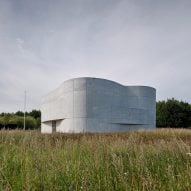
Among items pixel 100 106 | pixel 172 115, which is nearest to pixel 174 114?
pixel 172 115

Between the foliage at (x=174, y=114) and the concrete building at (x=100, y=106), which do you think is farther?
the foliage at (x=174, y=114)

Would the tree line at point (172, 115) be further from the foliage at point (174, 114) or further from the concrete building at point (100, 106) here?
the concrete building at point (100, 106)

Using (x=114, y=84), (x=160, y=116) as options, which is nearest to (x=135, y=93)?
(x=114, y=84)

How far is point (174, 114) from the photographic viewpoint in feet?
149

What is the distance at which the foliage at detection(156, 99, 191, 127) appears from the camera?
4544 centimetres

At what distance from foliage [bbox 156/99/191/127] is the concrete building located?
1115 cm

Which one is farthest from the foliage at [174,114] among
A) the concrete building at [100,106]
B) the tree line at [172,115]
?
the concrete building at [100,106]

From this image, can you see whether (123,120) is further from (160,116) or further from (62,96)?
(160,116)

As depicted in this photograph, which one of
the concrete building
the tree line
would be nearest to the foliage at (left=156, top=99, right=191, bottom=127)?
the tree line

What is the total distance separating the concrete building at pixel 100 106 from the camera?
98.5 ft

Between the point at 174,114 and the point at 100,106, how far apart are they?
67.1ft

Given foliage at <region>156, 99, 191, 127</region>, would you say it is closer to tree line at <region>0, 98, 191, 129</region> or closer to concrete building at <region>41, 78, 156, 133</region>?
tree line at <region>0, 98, 191, 129</region>

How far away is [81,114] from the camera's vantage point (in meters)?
29.9

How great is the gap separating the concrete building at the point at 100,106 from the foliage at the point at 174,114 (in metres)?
11.1
